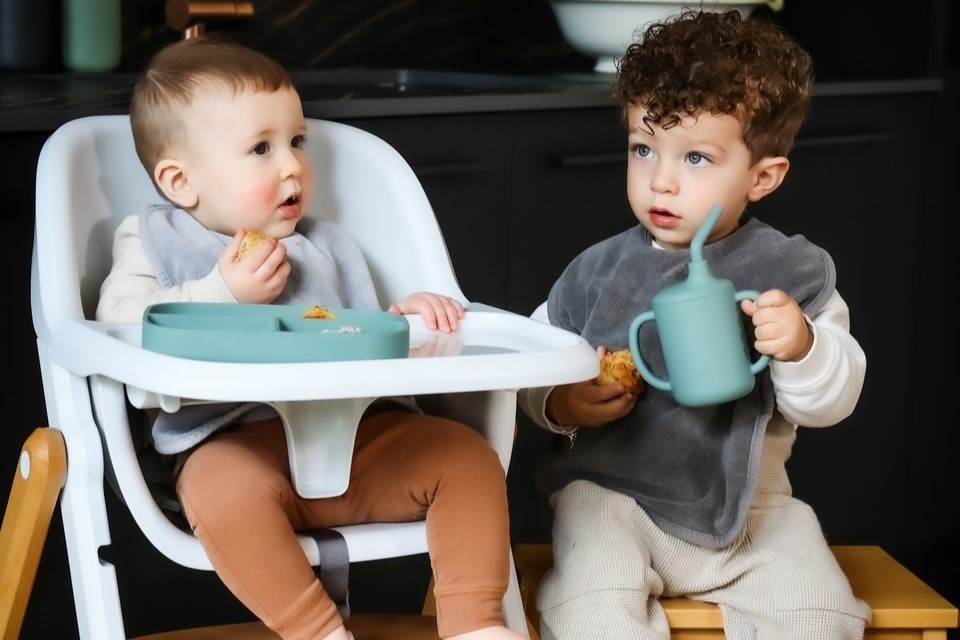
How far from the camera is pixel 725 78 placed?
1485 millimetres

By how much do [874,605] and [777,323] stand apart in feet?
1.10

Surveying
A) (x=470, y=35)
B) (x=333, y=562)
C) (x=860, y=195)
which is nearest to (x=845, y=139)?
(x=860, y=195)

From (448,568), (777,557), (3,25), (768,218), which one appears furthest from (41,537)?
(768,218)

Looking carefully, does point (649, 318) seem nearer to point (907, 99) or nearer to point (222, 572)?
point (222, 572)

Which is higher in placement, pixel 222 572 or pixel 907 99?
pixel 907 99

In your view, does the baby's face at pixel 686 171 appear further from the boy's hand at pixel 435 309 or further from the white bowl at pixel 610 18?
the white bowl at pixel 610 18

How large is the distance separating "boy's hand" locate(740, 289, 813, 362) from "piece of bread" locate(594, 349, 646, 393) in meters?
0.16

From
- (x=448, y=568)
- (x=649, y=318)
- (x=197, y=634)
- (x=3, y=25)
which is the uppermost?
(x=3, y=25)

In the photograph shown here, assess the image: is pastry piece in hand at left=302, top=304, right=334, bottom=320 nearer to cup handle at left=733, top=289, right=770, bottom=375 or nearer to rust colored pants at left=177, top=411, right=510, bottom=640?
rust colored pants at left=177, top=411, right=510, bottom=640

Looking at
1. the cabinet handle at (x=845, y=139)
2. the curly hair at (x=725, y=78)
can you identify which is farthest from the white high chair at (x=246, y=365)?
the cabinet handle at (x=845, y=139)

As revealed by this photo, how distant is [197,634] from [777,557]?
0.57 meters

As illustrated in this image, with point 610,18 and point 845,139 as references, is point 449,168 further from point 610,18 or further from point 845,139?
point 845,139

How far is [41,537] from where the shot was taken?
1.38 meters

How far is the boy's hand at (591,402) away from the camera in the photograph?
60.2 inches
